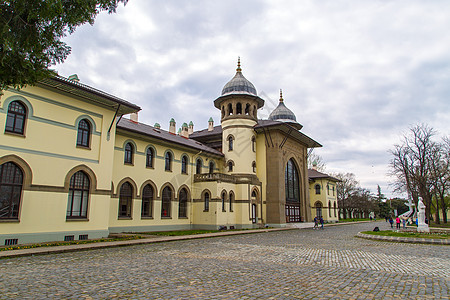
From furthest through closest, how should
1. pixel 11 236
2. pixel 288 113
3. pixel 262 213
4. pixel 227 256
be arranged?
pixel 288 113, pixel 262 213, pixel 11 236, pixel 227 256

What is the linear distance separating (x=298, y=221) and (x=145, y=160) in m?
22.0

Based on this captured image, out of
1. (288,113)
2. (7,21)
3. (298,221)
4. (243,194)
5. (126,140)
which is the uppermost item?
(288,113)

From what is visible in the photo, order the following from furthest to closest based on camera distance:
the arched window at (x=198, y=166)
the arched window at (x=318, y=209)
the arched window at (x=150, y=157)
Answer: the arched window at (x=318, y=209)
the arched window at (x=198, y=166)
the arched window at (x=150, y=157)

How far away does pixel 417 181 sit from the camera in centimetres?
3481

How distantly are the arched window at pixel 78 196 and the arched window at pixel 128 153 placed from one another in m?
5.60

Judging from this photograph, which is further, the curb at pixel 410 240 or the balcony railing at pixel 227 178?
the balcony railing at pixel 227 178

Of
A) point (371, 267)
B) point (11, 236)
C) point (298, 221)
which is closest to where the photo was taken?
point (371, 267)

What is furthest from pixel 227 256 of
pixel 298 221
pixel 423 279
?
pixel 298 221

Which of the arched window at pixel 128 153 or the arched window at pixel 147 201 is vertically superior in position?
the arched window at pixel 128 153

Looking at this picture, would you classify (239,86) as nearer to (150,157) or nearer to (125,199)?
(150,157)

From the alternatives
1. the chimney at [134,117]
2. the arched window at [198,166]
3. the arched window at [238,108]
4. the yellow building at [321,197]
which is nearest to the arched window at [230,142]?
the arched window at [238,108]

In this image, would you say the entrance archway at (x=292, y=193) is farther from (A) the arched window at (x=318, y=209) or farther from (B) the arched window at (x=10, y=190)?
(B) the arched window at (x=10, y=190)

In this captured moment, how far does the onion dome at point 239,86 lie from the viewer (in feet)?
113

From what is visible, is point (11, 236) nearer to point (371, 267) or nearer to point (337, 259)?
point (337, 259)
